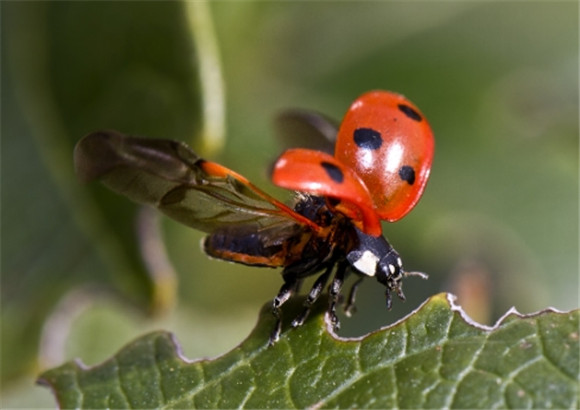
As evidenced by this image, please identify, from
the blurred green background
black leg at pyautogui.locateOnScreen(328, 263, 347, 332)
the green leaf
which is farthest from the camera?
the blurred green background

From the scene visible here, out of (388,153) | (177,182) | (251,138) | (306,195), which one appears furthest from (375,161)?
(251,138)

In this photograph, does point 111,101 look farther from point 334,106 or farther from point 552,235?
point 552,235

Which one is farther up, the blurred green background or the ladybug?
the blurred green background

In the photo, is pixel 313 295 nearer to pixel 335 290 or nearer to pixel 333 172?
pixel 335 290

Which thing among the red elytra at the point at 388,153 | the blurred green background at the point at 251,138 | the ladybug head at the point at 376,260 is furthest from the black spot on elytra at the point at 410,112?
the blurred green background at the point at 251,138

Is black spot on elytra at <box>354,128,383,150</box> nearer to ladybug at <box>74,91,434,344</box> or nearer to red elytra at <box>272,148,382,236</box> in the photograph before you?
ladybug at <box>74,91,434,344</box>

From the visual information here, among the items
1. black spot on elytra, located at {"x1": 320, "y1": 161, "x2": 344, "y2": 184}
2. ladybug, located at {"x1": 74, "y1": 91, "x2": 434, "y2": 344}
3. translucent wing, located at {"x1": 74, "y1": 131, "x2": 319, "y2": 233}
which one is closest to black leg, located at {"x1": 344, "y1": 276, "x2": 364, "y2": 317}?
ladybug, located at {"x1": 74, "y1": 91, "x2": 434, "y2": 344}

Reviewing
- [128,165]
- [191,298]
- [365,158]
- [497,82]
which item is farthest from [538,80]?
[128,165]
